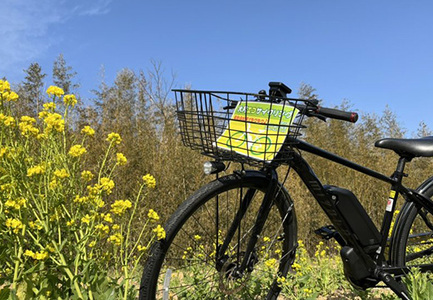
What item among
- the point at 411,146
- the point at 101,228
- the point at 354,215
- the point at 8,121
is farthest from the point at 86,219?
the point at 411,146

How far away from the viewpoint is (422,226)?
16.5ft

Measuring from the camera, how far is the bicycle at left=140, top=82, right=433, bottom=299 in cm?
166

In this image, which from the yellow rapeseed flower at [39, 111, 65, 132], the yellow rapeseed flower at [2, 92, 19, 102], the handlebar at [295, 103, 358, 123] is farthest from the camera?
the handlebar at [295, 103, 358, 123]

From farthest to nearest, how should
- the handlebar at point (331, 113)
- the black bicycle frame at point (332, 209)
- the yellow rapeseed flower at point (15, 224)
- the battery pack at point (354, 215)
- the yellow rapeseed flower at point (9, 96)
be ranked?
the battery pack at point (354, 215) < the black bicycle frame at point (332, 209) < the handlebar at point (331, 113) < the yellow rapeseed flower at point (9, 96) < the yellow rapeseed flower at point (15, 224)

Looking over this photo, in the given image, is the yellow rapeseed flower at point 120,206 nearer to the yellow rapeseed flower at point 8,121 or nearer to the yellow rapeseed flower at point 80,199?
the yellow rapeseed flower at point 80,199

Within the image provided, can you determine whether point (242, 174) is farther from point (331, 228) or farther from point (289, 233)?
point (331, 228)

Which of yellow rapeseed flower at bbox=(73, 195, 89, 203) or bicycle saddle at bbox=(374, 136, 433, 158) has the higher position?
bicycle saddle at bbox=(374, 136, 433, 158)

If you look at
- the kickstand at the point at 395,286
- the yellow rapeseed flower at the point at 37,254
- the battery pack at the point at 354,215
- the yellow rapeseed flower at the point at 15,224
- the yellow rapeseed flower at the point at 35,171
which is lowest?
the yellow rapeseed flower at the point at 37,254

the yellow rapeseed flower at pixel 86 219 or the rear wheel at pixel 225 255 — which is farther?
the rear wheel at pixel 225 255

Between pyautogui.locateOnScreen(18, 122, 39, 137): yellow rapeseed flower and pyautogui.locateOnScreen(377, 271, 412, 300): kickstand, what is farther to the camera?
pyautogui.locateOnScreen(377, 271, 412, 300): kickstand

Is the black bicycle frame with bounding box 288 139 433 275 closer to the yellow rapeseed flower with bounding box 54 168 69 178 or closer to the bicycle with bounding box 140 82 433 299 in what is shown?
the bicycle with bounding box 140 82 433 299

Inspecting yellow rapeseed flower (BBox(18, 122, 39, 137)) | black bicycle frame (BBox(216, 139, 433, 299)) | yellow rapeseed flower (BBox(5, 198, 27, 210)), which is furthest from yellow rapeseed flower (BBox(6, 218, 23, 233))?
black bicycle frame (BBox(216, 139, 433, 299))

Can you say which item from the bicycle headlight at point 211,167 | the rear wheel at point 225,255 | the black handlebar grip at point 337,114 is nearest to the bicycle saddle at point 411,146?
the black handlebar grip at point 337,114

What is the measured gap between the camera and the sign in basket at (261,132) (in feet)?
5.35
